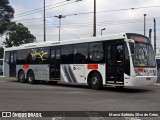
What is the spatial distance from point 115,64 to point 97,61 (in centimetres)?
150

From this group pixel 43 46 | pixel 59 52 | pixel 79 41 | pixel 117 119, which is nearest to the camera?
pixel 117 119

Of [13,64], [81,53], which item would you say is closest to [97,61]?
[81,53]

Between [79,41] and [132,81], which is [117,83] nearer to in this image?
[132,81]

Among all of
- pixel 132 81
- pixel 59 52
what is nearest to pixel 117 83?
pixel 132 81

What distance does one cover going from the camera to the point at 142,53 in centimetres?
1814

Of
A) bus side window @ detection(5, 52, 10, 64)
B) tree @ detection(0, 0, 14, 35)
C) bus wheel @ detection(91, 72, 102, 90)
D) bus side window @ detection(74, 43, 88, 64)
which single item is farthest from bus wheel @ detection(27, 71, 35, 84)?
tree @ detection(0, 0, 14, 35)

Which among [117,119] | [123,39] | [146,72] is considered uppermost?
[123,39]

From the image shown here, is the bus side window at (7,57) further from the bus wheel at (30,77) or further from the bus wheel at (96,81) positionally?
the bus wheel at (96,81)

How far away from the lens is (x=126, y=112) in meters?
10.7

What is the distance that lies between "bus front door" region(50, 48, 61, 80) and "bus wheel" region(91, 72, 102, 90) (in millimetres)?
3698

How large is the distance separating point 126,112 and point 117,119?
1.40 metres

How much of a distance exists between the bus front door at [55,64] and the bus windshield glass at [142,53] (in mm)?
6511

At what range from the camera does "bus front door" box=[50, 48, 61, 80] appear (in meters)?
22.9

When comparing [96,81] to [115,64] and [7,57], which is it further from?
[7,57]
